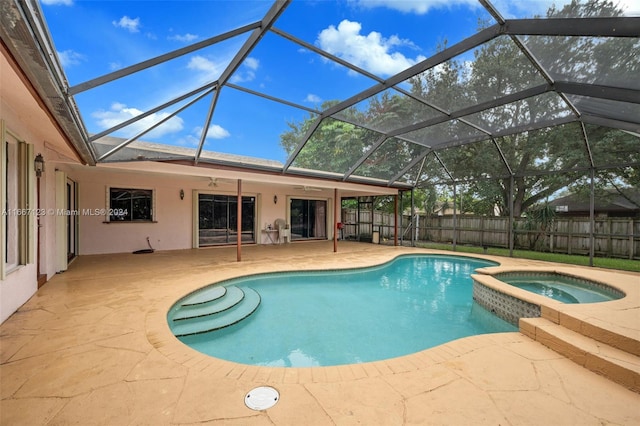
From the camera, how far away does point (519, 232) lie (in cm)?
1032

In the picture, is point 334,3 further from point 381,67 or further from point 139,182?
point 139,182

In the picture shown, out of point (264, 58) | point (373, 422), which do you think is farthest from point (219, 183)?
point (373, 422)

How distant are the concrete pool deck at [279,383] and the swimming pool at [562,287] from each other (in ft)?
7.25

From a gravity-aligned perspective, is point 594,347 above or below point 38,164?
below

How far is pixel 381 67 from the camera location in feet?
16.9

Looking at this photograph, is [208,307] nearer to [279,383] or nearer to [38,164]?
[279,383]

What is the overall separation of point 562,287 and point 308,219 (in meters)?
9.93

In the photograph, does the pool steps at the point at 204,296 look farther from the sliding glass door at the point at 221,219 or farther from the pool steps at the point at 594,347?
the sliding glass door at the point at 221,219

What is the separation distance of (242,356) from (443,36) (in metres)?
5.59

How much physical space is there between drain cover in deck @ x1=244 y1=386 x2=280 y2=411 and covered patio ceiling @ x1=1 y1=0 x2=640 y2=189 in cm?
277

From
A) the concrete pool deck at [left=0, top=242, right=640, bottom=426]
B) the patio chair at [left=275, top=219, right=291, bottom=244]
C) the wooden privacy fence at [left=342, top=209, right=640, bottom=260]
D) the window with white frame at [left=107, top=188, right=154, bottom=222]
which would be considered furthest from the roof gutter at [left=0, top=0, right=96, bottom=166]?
the wooden privacy fence at [left=342, top=209, right=640, bottom=260]

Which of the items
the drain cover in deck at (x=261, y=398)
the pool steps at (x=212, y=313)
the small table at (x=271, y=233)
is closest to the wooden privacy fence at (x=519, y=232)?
the small table at (x=271, y=233)

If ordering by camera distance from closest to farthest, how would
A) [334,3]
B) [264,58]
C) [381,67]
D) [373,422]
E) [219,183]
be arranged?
[373,422]
[334,3]
[264,58]
[381,67]
[219,183]

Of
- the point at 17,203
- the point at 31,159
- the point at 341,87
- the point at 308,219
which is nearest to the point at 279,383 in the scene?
the point at 17,203
